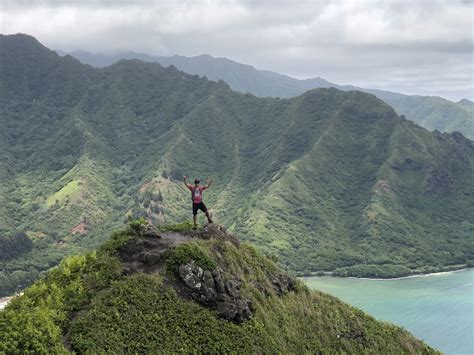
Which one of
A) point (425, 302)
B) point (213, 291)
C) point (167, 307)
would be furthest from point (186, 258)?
point (425, 302)

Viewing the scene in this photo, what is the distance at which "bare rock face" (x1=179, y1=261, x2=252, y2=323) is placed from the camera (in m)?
30.9

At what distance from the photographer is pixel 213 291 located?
31.3m

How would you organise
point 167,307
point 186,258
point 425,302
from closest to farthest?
point 167,307 < point 186,258 < point 425,302

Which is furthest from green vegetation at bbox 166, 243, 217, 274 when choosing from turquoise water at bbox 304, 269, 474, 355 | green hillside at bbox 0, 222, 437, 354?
turquoise water at bbox 304, 269, 474, 355

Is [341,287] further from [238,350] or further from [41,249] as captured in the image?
[238,350]

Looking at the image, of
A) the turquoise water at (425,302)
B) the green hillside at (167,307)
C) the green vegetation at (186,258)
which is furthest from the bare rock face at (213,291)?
the turquoise water at (425,302)

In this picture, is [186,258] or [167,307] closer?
[167,307]

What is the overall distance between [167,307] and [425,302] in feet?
400

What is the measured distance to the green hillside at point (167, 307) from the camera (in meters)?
26.2

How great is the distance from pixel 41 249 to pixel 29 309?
155 metres

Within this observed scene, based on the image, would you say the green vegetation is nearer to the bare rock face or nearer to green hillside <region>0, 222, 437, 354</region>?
green hillside <region>0, 222, 437, 354</region>

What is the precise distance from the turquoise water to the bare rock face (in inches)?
3357

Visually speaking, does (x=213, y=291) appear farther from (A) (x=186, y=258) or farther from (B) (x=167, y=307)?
(B) (x=167, y=307)

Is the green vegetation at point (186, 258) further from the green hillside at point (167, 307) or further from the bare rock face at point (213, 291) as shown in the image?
the bare rock face at point (213, 291)
